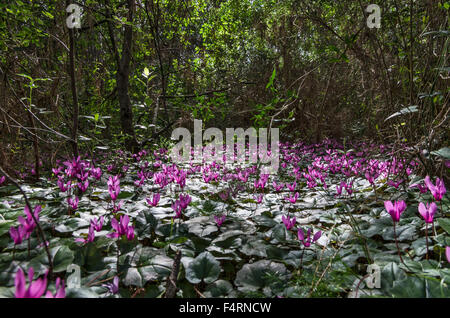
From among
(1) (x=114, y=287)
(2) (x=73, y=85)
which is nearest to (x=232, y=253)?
(1) (x=114, y=287)

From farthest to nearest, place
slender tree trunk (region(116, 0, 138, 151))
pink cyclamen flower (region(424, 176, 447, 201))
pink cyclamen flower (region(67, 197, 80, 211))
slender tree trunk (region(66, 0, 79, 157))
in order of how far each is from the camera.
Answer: slender tree trunk (region(116, 0, 138, 151)) → slender tree trunk (region(66, 0, 79, 157)) → pink cyclamen flower (region(67, 197, 80, 211)) → pink cyclamen flower (region(424, 176, 447, 201))

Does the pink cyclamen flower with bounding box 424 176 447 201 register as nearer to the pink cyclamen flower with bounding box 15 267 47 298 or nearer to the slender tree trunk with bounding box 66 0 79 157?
the pink cyclamen flower with bounding box 15 267 47 298

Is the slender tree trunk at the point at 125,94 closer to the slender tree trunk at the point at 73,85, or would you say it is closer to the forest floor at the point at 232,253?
the slender tree trunk at the point at 73,85

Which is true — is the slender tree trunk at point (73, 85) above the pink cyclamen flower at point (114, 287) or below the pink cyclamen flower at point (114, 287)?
above

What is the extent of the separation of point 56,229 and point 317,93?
6.43 m

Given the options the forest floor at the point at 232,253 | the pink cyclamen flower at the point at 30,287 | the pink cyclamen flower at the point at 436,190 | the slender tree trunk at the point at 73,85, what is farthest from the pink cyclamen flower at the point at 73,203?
the pink cyclamen flower at the point at 436,190

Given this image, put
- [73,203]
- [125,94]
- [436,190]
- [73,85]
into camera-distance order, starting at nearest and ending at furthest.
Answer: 1. [436,190]
2. [73,203]
3. [73,85]
4. [125,94]

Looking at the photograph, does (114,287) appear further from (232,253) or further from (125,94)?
(125,94)

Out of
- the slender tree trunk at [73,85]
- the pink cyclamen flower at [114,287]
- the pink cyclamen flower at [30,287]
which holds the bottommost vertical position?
the pink cyclamen flower at [114,287]

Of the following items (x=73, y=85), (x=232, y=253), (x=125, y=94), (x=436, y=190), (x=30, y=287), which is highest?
(x=125, y=94)

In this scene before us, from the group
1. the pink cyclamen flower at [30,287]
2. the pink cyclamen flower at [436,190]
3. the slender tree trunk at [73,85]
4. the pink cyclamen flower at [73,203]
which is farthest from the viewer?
the slender tree trunk at [73,85]

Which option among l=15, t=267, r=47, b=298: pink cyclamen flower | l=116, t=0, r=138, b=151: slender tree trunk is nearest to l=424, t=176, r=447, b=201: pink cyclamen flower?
l=15, t=267, r=47, b=298: pink cyclamen flower

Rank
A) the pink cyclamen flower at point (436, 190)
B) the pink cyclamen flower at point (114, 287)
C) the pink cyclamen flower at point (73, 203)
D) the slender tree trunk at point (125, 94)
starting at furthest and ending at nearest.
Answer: the slender tree trunk at point (125, 94)
the pink cyclamen flower at point (73, 203)
the pink cyclamen flower at point (436, 190)
the pink cyclamen flower at point (114, 287)

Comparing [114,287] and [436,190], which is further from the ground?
[436,190]
